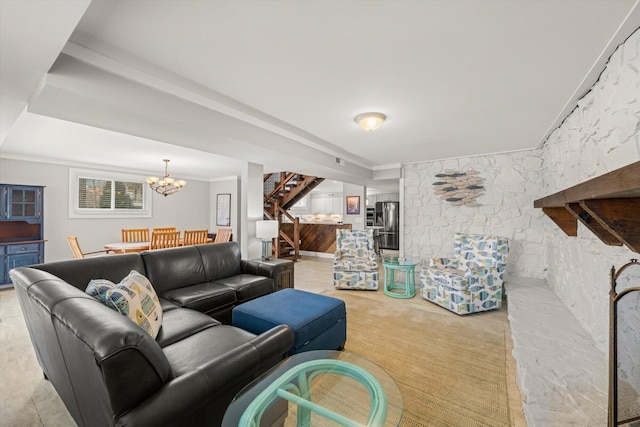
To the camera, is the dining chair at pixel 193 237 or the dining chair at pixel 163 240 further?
the dining chair at pixel 193 237

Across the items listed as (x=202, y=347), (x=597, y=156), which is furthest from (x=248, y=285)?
(x=597, y=156)

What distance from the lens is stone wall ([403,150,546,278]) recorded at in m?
4.16

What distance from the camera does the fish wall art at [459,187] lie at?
4621mm

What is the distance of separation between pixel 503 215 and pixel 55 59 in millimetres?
5454

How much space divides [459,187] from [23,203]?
7633 mm

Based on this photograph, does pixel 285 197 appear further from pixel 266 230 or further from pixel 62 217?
pixel 62 217

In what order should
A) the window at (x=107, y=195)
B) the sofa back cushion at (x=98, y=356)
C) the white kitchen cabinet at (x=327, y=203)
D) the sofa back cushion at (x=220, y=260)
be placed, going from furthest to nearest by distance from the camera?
the white kitchen cabinet at (x=327, y=203) < the window at (x=107, y=195) < the sofa back cushion at (x=220, y=260) < the sofa back cushion at (x=98, y=356)

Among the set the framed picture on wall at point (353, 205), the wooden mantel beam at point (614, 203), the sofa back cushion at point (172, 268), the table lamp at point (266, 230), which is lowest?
the sofa back cushion at point (172, 268)

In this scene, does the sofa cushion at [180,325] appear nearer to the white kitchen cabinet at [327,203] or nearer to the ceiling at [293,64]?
the ceiling at [293,64]

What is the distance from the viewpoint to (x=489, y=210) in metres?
4.54

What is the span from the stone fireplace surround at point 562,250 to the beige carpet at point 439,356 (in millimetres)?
253

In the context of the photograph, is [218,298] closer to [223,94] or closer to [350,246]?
Answer: [223,94]

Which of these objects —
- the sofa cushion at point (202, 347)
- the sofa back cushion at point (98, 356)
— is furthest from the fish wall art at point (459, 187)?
the sofa back cushion at point (98, 356)

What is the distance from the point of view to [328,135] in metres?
3.61
